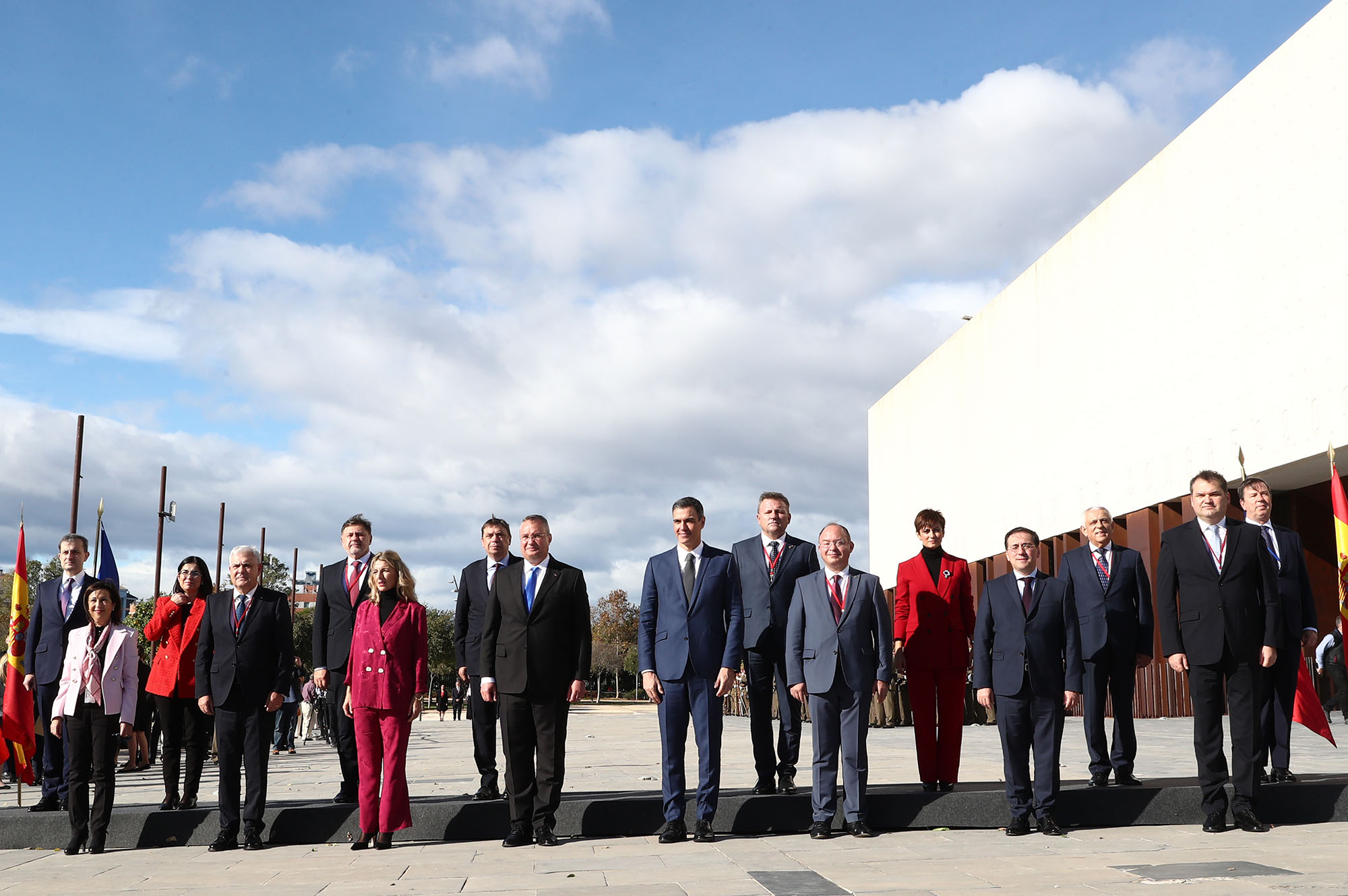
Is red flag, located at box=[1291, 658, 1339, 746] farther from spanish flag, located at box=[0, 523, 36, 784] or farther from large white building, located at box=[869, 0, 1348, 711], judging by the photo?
large white building, located at box=[869, 0, 1348, 711]

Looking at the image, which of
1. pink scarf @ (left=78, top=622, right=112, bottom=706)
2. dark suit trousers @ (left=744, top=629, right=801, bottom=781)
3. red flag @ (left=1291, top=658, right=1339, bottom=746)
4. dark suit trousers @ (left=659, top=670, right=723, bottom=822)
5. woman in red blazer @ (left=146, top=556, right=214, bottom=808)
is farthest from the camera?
red flag @ (left=1291, top=658, right=1339, bottom=746)

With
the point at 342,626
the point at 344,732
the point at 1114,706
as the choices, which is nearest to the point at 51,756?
the point at 344,732

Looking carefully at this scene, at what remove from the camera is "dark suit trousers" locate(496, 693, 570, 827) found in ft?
23.9

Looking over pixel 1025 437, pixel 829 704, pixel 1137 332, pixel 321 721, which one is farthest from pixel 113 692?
pixel 1025 437

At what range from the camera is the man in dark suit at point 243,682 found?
7461 millimetres

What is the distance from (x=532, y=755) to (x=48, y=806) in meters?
3.51

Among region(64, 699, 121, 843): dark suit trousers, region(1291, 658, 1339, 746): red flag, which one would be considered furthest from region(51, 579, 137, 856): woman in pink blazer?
region(1291, 658, 1339, 746): red flag

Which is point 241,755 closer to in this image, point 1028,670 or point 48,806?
point 48,806

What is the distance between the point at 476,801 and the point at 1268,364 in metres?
18.2

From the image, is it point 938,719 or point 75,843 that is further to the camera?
point 938,719

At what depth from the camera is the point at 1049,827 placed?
7.16m

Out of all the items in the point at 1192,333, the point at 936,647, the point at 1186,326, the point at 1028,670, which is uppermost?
the point at 1186,326

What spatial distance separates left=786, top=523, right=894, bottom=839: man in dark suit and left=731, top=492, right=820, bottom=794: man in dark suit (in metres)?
0.39

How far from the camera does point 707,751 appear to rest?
720cm
